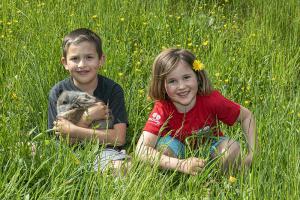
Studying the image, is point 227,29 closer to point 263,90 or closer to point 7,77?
point 263,90

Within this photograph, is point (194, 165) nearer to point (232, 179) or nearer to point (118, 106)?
point (232, 179)

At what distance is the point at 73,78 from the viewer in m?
3.29

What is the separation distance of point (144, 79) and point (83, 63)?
0.80m

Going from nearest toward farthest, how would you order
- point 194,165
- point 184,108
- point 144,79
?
point 194,165 < point 184,108 < point 144,79

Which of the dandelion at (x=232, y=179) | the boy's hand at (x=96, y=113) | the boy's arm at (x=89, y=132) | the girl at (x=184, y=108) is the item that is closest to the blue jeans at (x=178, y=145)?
the girl at (x=184, y=108)

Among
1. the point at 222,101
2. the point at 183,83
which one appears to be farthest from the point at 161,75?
the point at 222,101

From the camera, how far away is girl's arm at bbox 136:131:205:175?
2.60 metres

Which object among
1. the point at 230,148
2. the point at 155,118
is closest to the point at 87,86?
the point at 155,118

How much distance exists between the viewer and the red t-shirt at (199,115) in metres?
3.07

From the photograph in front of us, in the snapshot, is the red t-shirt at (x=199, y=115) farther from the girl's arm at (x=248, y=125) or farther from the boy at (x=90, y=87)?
the boy at (x=90, y=87)

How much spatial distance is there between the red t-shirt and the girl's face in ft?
0.14

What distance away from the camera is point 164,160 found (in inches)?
113

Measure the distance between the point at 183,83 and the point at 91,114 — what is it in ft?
1.67

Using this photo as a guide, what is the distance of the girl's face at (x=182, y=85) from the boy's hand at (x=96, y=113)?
0.36 meters
